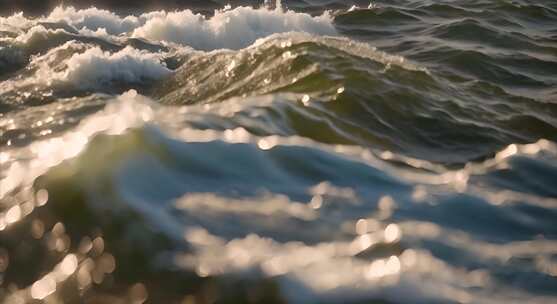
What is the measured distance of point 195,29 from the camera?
9.94 metres

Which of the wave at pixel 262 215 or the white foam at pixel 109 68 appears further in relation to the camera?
the white foam at pixel 109 68

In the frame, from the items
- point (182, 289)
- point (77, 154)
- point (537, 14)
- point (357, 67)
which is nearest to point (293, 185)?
point (77, 154)

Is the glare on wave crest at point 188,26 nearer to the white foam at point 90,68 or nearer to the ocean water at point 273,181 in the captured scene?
the white foam at point 90,68

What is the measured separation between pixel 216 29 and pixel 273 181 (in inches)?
239

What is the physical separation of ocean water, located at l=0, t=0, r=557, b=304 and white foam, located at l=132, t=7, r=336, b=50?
141 cm

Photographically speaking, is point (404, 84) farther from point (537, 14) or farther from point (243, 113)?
point (537, 14)

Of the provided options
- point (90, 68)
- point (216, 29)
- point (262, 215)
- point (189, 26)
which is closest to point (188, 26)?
point (189, 26)

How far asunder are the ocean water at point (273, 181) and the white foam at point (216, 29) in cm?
141

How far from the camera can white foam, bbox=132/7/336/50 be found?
9.85 meters

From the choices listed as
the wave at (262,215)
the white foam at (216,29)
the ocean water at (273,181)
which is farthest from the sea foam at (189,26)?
the wave at (262,215)

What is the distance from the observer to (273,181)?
409 centimetres

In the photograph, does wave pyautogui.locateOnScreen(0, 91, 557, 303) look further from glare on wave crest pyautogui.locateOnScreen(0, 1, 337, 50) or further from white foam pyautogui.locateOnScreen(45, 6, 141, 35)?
white foam pyautogui.locateOnScreen(45, 6, 141, 35)

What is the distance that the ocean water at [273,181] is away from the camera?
10.3 ft

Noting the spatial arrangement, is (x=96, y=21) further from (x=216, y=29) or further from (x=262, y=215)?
(x=262, y=215)
